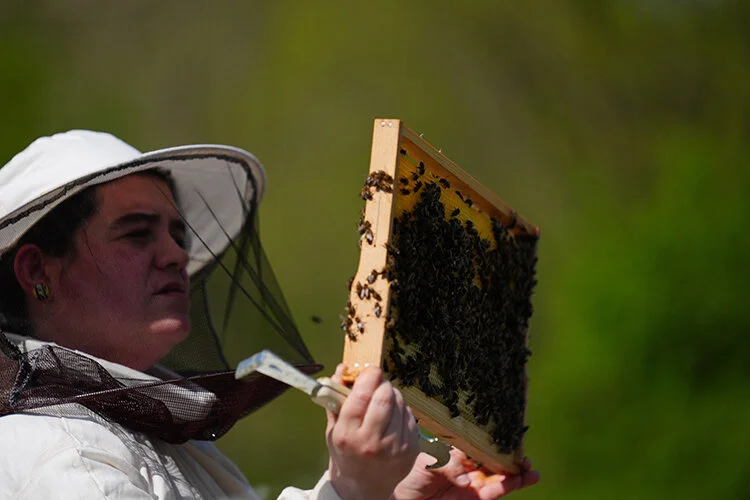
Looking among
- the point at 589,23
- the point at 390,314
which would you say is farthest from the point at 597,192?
the point at 390,314

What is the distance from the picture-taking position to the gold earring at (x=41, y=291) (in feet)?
7.17

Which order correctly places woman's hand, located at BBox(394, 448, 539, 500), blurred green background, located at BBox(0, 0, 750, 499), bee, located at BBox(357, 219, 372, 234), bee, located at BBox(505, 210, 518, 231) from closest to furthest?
1. bee, located at BBox(357, 219, 372, 234)
2. woman's hand, located at BBox(394, 448, 539, 500)
3. bee, located at BBox(505, 210, 518, 231)
4. blurred green background, located at BBox(0, 0, 750, 499)

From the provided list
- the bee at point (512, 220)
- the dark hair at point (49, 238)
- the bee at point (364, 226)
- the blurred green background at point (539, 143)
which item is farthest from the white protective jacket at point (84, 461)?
the blurred green background at point (539, 143)

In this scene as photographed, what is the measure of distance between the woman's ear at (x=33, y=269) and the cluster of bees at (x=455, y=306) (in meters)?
0.86

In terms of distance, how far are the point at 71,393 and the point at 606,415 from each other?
15.5 ft

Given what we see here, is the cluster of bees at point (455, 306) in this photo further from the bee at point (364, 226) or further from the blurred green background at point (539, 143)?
the blurred green background at point (539, 143)

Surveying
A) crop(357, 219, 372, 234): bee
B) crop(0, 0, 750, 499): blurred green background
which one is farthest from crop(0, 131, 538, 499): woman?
crop(0, 0, 750, 499): blurred green background

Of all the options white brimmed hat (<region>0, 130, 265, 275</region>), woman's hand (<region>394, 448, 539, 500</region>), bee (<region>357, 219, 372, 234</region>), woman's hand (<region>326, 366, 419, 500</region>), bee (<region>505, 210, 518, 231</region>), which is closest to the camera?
woman's hand (<region>326, 366, 419, 500</region>)

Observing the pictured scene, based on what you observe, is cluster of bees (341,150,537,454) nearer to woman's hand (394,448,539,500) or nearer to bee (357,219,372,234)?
bee (357,219,372,234)

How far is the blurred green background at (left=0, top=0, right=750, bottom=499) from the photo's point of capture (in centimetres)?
603

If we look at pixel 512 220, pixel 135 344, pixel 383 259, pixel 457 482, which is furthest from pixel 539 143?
pixel 383 259

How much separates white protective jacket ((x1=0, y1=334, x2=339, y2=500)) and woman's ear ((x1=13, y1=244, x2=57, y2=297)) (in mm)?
174

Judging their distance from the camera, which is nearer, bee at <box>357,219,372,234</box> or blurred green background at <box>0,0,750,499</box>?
bee at <box>357,219,372,234</box>

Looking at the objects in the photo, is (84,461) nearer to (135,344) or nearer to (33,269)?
(135,344)
